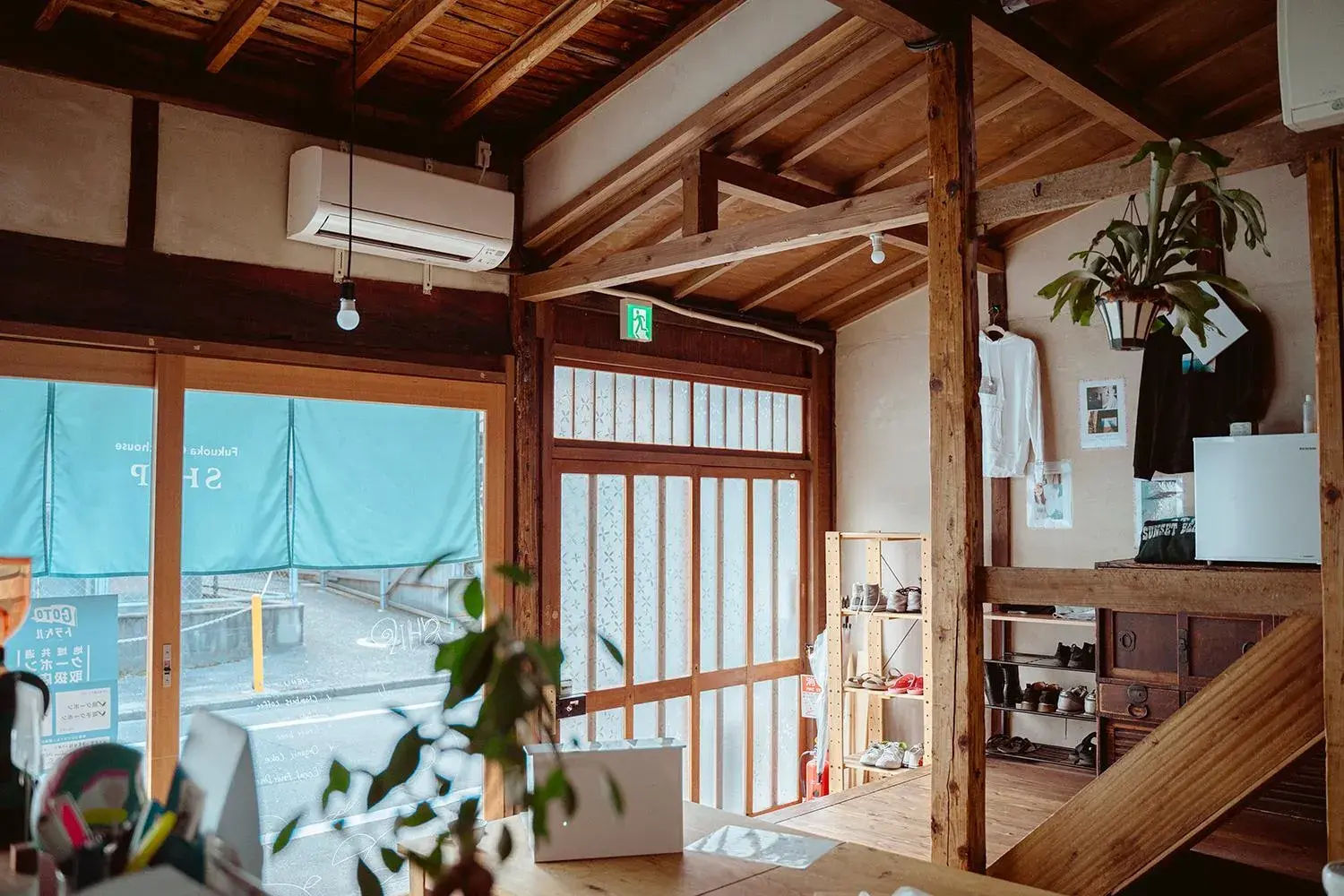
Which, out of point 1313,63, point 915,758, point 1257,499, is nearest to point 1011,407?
point 1257,499

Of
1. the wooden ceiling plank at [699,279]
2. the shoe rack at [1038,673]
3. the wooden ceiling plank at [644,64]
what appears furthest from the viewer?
the wooden ceiling plank at [699,279]

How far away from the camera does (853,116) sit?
4.25 meters

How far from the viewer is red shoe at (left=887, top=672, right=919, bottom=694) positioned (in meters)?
5.89

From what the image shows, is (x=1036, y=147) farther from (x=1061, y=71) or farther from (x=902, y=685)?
(x=902, y=685)

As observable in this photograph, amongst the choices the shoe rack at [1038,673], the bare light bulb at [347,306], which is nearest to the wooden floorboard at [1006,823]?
the shoe rack at [1038,673]

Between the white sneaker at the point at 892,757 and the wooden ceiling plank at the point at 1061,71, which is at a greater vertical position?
the wooden ceiling plank at the point at 1061,71

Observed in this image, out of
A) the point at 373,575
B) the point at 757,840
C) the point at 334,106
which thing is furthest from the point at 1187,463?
the point at 334,106

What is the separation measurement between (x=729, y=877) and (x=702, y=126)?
9.51 ft

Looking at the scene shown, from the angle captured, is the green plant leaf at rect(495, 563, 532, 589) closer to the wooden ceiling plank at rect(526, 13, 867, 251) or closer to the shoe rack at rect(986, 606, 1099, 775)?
the wooden ceiling plank at rect(526, 13, 867, 251)

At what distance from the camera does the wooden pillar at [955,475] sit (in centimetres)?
298

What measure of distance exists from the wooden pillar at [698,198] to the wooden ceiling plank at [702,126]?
0.33 ft

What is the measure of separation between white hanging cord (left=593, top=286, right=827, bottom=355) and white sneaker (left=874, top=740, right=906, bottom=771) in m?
2.51

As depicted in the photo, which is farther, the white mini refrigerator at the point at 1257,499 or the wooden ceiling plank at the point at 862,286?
the wooden ceiling plank at the point at 862,286

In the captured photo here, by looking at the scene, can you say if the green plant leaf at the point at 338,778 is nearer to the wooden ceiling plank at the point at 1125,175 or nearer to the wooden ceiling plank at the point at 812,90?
the wooden ceiling plank at the point at 1125,175
